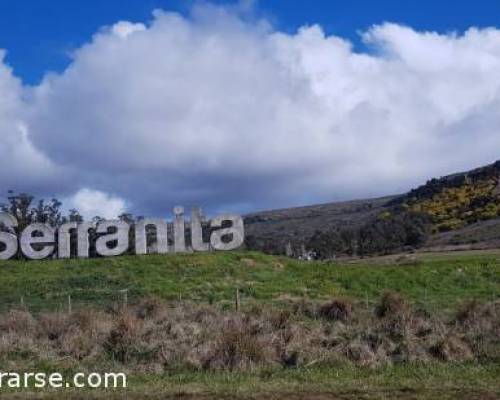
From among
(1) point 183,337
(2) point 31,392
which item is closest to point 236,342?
(1) point 183,337

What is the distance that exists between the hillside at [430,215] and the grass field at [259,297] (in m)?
30.0

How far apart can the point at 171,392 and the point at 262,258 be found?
26.1 meters

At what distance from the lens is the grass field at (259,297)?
12.1m

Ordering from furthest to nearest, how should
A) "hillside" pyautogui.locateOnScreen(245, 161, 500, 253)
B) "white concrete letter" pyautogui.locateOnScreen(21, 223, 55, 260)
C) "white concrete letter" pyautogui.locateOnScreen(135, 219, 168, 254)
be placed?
"hillside" pyautogui.locateOnScreen(245, 161, 500, 253)
"white concrete letter" pyautogui.locateOnScreen(135, 219, 168, 254)
"white concrete letter" pyautogui.locateOnScreen(21, 223, 55, 260)

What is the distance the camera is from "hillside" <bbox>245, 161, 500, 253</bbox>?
7569 centimetres

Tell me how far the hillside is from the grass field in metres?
30.0

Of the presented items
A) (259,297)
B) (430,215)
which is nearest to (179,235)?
(259,297)

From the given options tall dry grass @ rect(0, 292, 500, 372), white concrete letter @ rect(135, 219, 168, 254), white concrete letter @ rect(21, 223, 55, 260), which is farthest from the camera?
white concrete letter @ rect(135, 219, 168, 254)

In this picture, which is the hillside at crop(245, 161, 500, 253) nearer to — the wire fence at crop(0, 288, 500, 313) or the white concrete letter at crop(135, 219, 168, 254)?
the white concrete letter at crop(135, 219, 168, 254)

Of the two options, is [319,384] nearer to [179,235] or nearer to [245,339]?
[245,339]

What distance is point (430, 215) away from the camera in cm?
9388

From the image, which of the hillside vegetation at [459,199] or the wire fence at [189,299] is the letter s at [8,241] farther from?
the hillside vegetation at [459,199]

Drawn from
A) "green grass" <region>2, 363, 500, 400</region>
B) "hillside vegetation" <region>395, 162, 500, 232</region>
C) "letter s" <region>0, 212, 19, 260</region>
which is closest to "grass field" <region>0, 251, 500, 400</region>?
"green grass" <region>2, 363, 500, 400</region>

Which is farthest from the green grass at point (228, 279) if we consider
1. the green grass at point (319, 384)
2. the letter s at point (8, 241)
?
the green grass at point (319, 384)
